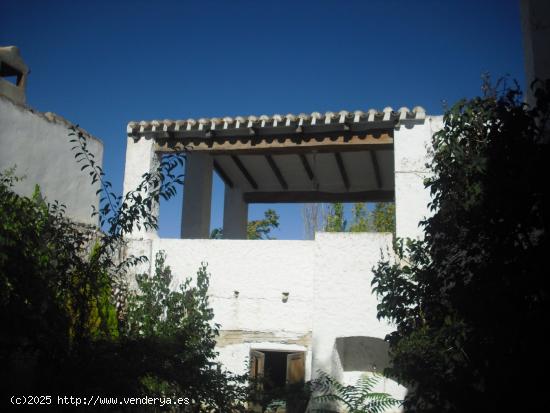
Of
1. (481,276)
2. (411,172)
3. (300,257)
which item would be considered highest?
(411,172)

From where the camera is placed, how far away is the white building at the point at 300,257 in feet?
27.8

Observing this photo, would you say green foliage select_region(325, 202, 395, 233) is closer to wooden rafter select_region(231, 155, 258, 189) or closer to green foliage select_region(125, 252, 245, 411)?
wooden rafter select_region(231, 155, 258, 189)

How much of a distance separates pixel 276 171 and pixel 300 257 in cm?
280

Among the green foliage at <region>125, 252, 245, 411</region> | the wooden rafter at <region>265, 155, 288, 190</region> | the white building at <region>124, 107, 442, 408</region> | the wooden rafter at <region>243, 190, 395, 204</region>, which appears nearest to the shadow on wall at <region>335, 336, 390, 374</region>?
the white building at <region>124, 107, 442, 408</region>

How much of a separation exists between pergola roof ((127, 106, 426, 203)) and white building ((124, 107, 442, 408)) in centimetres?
2

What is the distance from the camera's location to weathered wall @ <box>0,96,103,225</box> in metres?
8.59

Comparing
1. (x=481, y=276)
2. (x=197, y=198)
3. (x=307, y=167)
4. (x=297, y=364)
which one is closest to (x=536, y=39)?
(x=481, y=276)

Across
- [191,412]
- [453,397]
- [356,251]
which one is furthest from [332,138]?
[453,397]

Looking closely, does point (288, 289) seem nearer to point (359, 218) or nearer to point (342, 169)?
point (342, 169)

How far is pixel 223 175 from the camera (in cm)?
1172

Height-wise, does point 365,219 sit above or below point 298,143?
above

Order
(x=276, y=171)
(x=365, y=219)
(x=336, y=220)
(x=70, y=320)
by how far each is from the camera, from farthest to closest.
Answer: (x=336, y=220)
(x=365, y=219)
(x=276, y=171)
(x=70, y=320)

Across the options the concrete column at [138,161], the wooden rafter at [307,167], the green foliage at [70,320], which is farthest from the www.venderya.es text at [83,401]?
the wooden rafter at [307,167]

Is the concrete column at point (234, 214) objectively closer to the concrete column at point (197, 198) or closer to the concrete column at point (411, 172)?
the concrete column at point (197, 198)
